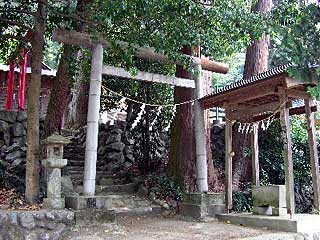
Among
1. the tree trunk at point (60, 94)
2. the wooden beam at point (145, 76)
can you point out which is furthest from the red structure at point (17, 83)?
the wooden beam at point (145, 76)

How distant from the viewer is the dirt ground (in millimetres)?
5891

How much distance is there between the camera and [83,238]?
18.4 ft

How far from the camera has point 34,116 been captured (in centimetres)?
680

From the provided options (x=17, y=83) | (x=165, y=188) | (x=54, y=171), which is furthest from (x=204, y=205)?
(x=17, y=83)

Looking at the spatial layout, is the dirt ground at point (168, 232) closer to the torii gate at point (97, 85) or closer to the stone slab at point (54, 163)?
the torii gate at point (97, 85)

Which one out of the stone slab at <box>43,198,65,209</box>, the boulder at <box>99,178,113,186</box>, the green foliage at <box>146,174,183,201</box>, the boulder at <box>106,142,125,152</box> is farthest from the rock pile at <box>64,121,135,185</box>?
the stone slab at <box>43,198,65,209</box>

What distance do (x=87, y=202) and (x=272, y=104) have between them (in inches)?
174

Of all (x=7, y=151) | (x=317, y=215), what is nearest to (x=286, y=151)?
(x=317, y=215)

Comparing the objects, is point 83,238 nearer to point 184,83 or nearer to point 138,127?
point 184,83

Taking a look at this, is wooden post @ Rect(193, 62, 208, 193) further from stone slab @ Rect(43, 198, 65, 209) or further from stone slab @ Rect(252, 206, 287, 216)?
stone slab @ Rect(43, 198, 65, 209)

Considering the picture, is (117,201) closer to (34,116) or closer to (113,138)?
(34,116)

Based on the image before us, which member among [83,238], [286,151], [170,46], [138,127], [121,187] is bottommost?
[83,238]

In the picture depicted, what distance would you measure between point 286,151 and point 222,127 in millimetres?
6121

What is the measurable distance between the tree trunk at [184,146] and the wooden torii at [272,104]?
3.61 feet
